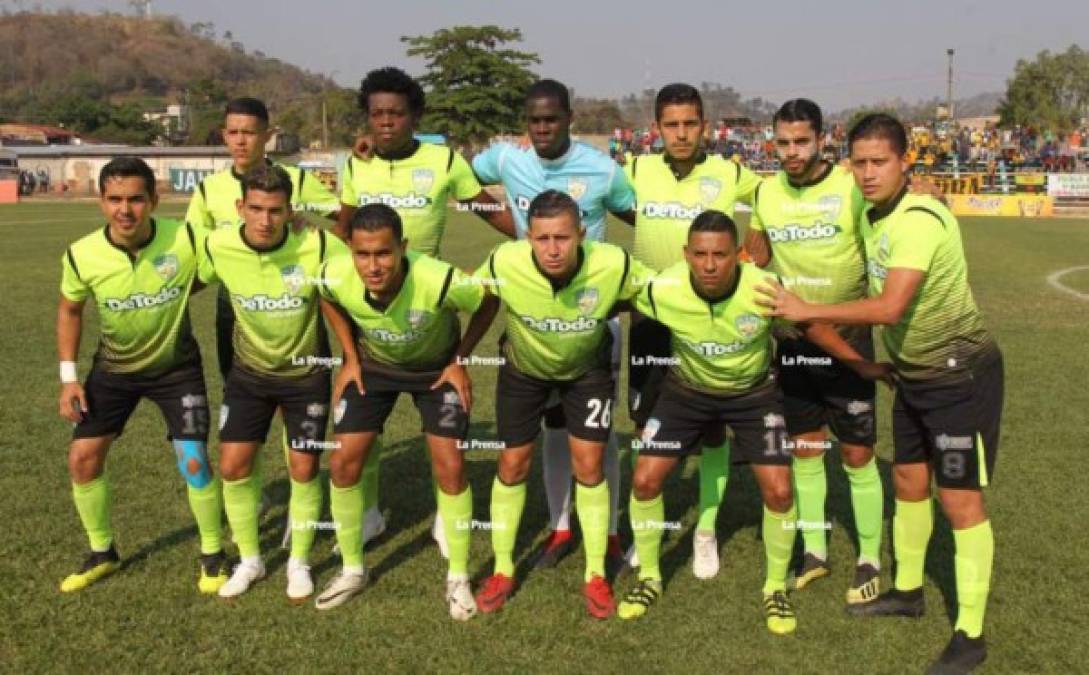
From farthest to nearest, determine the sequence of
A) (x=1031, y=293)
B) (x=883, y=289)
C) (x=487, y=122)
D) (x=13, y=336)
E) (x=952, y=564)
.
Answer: (x=487, y=122), (x=1031, y=293), (x=13, y=336), (x=952, y=564), (x=883, y=289)

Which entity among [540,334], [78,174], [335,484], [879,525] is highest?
[78,174]

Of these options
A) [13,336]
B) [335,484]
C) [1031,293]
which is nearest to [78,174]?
[13,336]

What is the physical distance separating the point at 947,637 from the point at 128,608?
13.6ft

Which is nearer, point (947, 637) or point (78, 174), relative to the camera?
point (947, 637)

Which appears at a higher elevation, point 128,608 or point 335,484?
point 335,484

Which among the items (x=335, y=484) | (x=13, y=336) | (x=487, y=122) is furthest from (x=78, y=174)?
(x=335, y=484)

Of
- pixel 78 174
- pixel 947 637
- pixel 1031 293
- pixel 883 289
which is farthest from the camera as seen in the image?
pixel 78 174

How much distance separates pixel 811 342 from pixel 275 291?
2853 millimetres

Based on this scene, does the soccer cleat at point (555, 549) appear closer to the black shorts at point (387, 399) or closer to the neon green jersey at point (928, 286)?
the black shorts at point (387, 399)

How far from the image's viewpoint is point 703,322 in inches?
179

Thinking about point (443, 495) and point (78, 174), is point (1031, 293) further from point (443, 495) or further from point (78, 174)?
point (78, 174)

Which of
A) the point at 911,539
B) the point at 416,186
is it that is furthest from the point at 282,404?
the point at 911,539

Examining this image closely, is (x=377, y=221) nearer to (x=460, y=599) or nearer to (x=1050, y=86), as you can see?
(x=460, y=599)

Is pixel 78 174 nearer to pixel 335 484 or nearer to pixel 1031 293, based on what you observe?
pixel 1031 293
